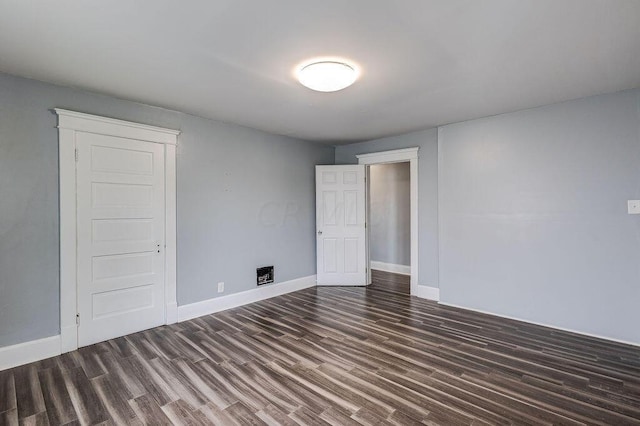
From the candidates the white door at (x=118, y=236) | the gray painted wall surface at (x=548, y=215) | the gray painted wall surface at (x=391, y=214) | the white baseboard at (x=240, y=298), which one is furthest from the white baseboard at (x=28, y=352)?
the gray painted wall surface at (x=391, y=214)

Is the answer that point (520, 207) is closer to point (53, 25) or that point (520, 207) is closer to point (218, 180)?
point (218, 180)

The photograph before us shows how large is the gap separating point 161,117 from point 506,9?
3.44 m

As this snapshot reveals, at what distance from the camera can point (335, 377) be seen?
8.15 feet

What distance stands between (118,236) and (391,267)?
5.04m

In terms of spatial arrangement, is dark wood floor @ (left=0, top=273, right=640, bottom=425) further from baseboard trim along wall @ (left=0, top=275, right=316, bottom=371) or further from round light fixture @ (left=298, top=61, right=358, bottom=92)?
round light fixture @ (left=298, top=61, right=358, bottom=92)

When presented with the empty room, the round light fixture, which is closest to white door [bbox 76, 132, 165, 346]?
the empty room

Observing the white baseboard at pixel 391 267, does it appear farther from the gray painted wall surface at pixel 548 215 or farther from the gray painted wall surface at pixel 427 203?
the gray painted wall surface at pixel 548 215

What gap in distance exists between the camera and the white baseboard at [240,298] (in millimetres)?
3809

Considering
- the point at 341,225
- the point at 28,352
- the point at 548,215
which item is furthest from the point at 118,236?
the point at 548,215

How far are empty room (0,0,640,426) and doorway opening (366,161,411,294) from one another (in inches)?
64.9

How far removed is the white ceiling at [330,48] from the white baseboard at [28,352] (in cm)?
236

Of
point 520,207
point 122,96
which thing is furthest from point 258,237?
point 520,207

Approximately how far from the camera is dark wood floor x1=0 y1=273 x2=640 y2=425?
204 cm

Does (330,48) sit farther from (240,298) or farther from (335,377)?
(240,298)
